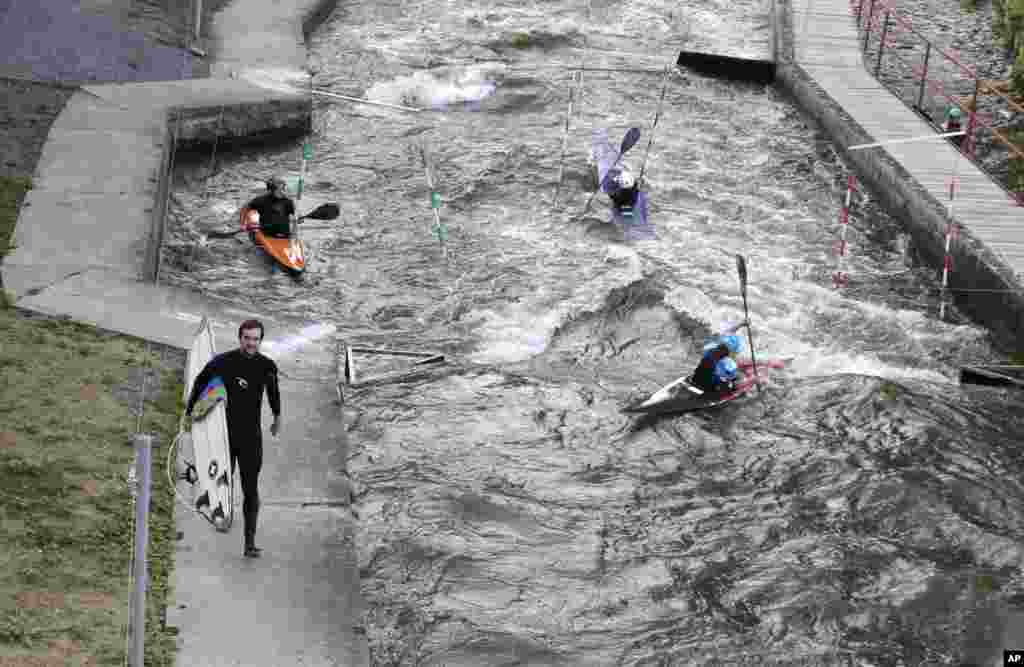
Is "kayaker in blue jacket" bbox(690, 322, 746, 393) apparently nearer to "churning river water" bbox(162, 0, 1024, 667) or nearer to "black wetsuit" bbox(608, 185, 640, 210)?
"churning river water" bbox(162, 0, 1024, 667)

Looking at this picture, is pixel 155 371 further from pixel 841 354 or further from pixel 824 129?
pixel 824 129

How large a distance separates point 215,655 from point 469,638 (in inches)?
86.2

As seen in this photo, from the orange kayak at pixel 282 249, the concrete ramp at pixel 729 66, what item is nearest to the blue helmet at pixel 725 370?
the orange kayak at pixel 282 249

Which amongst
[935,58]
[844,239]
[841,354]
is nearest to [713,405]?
[841,354]

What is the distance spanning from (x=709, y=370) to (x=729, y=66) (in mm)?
12961

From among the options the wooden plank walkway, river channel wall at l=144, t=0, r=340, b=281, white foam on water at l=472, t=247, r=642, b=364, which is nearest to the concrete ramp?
the wooden plank walkway

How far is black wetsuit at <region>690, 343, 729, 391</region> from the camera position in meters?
13.3

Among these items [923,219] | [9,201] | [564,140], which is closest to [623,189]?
[564,140]

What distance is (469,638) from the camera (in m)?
9.68

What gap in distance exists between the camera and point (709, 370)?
1338 cm

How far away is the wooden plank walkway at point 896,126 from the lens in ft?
56.0

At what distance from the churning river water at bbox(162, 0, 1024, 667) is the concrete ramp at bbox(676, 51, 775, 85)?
35cm

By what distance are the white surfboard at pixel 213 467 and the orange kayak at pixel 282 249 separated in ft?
24.0

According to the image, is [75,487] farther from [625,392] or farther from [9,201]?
[9,201]
